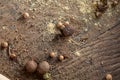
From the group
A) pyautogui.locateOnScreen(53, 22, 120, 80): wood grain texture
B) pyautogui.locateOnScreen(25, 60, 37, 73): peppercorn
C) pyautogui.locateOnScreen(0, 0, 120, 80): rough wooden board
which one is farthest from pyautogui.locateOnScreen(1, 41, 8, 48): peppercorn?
pyautogui.locateOnScreen(53, 22, 120, 80): wood grain texture

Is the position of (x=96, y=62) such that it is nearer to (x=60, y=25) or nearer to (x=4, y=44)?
(x=60, y=25)

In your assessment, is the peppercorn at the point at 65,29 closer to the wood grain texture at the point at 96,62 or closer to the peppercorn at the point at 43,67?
the wood grain texture at the point at 96,62

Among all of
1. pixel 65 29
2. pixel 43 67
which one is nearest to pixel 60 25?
pixel 65 29

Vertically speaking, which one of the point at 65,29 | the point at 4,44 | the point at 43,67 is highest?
the point at 65,29

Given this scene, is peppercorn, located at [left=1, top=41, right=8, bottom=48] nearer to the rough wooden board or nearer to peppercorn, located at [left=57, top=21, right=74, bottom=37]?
the rough wooden board

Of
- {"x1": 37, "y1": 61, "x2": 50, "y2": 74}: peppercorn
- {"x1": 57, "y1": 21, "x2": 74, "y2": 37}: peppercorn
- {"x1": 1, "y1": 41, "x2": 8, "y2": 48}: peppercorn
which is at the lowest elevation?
{"x1": 37, "y1": 61, "x2": 50, "y2": 74}: peppercorn

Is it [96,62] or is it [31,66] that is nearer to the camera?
[31,66]

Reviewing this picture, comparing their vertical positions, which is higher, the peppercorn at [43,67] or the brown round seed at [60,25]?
the brown round seed at [60,25]

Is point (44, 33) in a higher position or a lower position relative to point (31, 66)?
higher

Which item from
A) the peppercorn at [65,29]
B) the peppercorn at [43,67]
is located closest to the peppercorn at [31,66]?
the peppercorn at [43,67]
